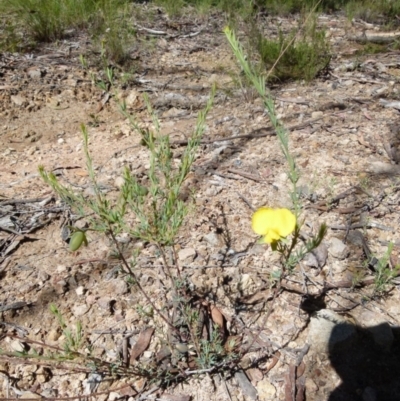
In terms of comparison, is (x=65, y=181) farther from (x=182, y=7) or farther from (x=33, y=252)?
(x=182, y=7)

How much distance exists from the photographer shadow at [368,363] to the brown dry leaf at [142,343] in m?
0.77

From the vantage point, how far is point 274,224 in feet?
3.86

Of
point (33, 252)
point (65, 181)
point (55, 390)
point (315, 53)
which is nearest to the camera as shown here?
point (55, 390)

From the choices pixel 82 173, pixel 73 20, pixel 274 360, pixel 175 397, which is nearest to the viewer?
pixel 175 397

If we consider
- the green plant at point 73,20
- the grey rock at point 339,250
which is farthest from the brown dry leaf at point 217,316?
the green plant at point 73,20

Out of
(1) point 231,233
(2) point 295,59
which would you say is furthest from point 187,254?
(2) point 295,59

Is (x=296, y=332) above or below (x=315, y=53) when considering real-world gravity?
below

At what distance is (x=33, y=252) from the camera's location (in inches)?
83.9

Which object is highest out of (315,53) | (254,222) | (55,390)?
(254,222)

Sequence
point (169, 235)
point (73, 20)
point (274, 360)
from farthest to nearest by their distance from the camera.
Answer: point (73, 20)
point (274, 360)
point (169, 235)

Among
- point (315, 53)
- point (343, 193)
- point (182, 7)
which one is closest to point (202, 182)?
point (343, 193)

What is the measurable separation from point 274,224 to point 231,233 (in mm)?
1014

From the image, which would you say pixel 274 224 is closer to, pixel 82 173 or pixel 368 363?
pixel 368 363

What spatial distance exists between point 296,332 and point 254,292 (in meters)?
0.26
